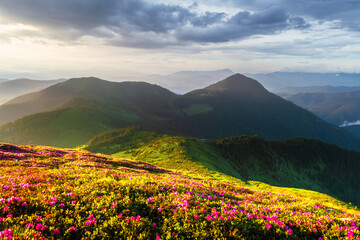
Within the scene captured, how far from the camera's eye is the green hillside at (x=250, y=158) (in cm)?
5427

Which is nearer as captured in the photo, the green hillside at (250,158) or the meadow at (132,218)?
the meadow at (132,218)

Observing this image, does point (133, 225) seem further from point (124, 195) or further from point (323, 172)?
point (323, 172)

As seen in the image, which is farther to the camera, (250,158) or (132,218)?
(250,158)

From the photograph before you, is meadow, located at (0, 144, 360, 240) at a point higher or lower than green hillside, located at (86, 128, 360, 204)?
higher

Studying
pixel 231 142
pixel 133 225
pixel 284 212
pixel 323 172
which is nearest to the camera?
pixel 133 225

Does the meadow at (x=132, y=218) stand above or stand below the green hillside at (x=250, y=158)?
above

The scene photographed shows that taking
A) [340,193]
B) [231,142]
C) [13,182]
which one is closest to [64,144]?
[231,142]

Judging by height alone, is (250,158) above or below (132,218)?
below

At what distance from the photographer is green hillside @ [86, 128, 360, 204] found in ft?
178

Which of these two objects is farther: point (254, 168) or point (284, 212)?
point (254, 168)

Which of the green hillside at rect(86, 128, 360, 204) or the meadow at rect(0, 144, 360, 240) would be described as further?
the green hillside at rect(86, 128, 360, 204)

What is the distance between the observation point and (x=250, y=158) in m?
85.5

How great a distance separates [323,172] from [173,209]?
587 feet

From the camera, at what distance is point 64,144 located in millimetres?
181125
